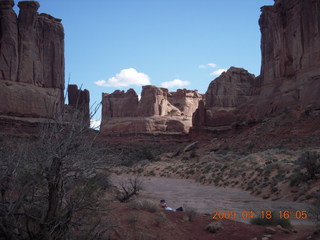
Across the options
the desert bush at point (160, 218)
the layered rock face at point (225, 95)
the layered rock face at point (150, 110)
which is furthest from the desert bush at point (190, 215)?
the layered rock face at point (150, 110)

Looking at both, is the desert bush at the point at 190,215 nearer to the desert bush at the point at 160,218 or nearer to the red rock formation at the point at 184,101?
the desert bush at the point at 160,218

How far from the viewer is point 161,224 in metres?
7.79

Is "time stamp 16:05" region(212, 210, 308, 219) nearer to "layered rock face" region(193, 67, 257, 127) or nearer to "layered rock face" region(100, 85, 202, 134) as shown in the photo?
"layered rock face" region(193, 67, 257, 127)

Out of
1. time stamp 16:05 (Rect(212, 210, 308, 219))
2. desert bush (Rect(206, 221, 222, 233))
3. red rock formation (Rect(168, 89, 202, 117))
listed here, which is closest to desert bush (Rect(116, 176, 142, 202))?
time stamp 16:05 (Rect(212, 210, 308, 219))

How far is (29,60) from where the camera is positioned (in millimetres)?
50156

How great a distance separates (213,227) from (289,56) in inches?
1692

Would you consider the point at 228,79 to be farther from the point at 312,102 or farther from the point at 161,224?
the point at 161,224

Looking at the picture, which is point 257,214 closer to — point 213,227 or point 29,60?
point 213,227

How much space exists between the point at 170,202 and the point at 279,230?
821 cm

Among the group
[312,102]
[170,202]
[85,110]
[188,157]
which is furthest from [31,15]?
[85,110]

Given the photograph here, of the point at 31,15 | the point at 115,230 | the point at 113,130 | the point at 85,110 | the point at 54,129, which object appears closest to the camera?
the point at 54,129

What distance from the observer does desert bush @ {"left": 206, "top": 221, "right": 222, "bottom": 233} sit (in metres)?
7.94

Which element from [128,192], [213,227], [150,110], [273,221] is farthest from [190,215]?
[150,110]

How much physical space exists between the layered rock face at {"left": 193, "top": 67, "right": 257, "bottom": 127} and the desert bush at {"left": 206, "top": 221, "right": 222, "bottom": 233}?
54.2m
